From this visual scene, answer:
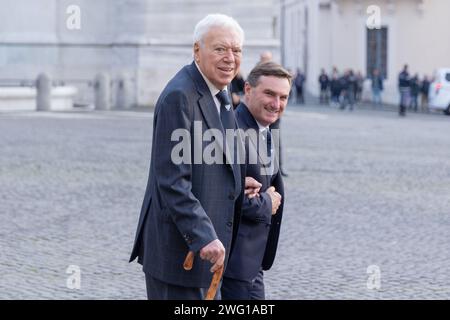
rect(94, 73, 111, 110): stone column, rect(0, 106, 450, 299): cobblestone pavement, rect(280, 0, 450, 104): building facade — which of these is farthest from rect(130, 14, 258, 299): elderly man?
rect(280, 0, 450, 104): building facade

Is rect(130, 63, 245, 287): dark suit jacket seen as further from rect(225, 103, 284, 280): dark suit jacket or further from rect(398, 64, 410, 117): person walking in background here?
rect(398, 64, 410, 117): person walking in background

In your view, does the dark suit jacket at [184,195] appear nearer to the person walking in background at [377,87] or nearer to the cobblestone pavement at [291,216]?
the cobblestone pavement at [291,216]

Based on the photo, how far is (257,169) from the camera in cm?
536

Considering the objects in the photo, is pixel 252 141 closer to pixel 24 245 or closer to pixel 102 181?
pixel 24 245

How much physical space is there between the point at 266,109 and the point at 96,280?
10.8ft

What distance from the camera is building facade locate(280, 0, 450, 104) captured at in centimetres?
4991

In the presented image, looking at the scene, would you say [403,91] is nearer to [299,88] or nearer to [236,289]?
[299,88]

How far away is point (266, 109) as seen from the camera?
5430 mm

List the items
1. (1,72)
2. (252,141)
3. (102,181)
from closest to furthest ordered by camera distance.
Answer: (252,141)
(102,181)
(1,72)

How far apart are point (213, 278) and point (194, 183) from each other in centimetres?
38

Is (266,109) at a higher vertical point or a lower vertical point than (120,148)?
higher

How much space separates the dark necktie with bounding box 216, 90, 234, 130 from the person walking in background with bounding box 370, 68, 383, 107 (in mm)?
40839

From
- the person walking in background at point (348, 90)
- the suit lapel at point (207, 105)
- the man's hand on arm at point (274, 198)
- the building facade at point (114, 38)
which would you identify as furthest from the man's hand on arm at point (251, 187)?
the person walking in background at point (348, 90)
